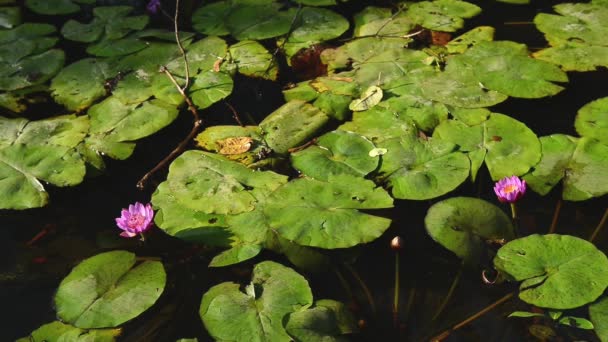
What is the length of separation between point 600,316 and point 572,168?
0.74 metres

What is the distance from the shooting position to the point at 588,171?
2352 millimetres

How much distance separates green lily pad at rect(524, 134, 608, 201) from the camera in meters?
2.30

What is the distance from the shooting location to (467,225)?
2.16 m

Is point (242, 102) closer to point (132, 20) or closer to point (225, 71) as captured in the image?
point (225, 71)

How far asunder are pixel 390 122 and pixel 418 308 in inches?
39.4

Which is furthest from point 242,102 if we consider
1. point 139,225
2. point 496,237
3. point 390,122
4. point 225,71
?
point 496,237

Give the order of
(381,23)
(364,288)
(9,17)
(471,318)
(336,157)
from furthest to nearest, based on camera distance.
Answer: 1. (9,17)
2. (381,23)
3. (336,157)
4. (364,288)
5. (471,318)

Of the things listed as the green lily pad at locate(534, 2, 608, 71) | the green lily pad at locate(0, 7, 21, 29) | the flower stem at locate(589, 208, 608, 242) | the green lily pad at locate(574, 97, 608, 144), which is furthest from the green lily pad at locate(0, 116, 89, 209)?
the green lily pad at locate(534, 2, 608, 71)

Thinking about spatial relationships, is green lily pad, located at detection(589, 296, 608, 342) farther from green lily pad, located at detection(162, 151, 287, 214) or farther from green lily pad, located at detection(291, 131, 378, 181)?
green lily pad, located at detection(162, 151, 287, 214)

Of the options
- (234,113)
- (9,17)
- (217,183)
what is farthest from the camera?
(9,17)

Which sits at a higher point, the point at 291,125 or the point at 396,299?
the point at 291,125

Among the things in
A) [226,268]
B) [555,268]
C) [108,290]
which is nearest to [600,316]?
[555,268]

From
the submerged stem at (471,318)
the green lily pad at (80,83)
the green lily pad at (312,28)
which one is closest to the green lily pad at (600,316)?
the submerged stem at (471,318)

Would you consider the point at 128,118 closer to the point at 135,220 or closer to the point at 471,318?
the point at 135,220
